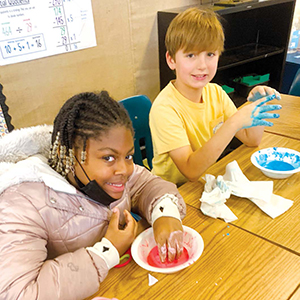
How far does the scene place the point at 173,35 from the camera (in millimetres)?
1248

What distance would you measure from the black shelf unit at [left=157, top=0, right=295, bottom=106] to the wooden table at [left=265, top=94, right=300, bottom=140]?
72 centimetres

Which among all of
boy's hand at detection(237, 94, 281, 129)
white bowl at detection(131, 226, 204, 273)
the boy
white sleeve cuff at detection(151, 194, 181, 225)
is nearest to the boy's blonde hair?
the boy

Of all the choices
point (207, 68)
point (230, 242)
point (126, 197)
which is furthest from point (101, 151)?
point (207, 68)

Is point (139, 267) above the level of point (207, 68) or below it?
below

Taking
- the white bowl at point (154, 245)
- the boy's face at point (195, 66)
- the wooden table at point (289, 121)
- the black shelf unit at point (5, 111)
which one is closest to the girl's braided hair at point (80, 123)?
the white bowl at point (154, 245)

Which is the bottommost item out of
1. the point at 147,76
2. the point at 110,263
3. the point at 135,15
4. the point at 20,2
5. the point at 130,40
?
the point at 147,76

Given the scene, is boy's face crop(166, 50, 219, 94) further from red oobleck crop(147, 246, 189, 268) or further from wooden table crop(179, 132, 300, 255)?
red oobleck crop(147, 246, 189, 268)

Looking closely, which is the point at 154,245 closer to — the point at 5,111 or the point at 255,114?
the point at 255,114

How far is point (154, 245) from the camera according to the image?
2.79ft

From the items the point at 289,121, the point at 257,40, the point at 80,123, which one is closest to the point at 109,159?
the point at 80,123

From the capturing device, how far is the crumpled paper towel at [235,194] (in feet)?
3.10

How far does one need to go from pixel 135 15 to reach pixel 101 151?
1684 mm

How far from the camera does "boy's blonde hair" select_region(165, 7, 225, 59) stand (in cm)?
119

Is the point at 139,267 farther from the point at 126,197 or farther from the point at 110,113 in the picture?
the point at 110,113
